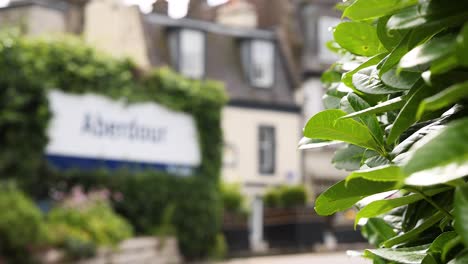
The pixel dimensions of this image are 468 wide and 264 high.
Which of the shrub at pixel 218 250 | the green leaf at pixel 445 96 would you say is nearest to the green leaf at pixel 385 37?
the green leaf at pixel 445 96

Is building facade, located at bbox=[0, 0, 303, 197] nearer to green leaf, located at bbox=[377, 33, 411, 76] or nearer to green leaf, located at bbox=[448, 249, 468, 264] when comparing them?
green leaf, located at bbox=[377, 33, 411, 76]

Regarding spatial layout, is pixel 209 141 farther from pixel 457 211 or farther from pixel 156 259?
pixel 457 211

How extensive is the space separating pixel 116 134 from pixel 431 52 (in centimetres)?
1468

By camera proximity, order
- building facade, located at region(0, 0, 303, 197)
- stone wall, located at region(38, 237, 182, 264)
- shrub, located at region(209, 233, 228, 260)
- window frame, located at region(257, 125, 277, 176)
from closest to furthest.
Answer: stone wall, located at region(38, 237, 182, 264) → shrub, located at region(209, 233, 228, 260) → building facade, located at region(0, 0, 303, 197) → window frame, located at region(257, 125, 277, 176)

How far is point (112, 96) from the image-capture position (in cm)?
1476

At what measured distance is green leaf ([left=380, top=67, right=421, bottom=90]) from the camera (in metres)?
1.01

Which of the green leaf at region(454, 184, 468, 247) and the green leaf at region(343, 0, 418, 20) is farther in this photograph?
the green leaf at region(343, 0, 418, 20)

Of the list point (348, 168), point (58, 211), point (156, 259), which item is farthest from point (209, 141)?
point (348, 168)

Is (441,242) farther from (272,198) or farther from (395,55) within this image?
(272,198)

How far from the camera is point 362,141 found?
109cm

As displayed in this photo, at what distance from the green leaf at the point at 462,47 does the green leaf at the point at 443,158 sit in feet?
0.27

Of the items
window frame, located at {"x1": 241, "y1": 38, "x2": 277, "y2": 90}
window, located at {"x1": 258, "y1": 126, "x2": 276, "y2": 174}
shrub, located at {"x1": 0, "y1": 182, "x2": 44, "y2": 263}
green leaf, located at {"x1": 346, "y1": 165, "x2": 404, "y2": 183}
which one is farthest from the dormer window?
green leaf, located at {"x1": 346, "y1": 165, "x2": 404, "y2": 183}

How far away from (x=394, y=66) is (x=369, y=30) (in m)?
0.19

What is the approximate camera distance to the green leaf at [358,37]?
1.19 metres
